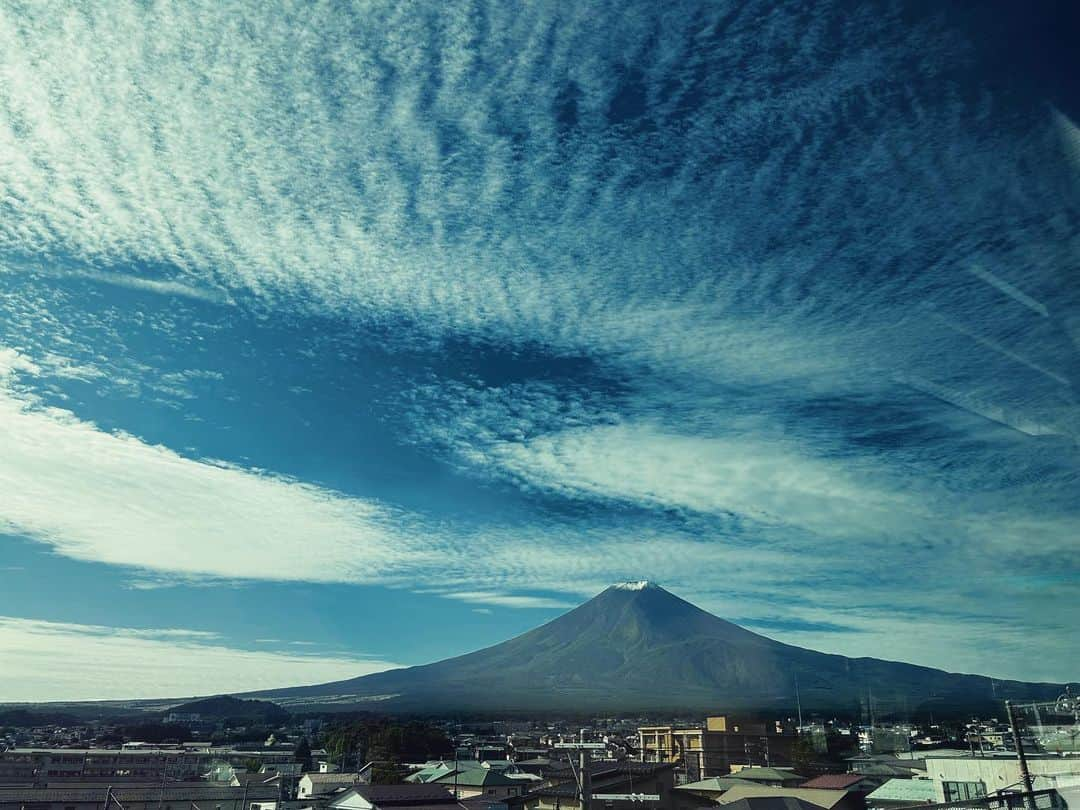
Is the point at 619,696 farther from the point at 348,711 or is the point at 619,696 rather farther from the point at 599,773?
the point at 599,773

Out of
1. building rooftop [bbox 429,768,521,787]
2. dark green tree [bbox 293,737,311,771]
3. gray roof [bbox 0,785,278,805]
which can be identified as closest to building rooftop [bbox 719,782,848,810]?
building rooftop [bbox 429,768,521,787]

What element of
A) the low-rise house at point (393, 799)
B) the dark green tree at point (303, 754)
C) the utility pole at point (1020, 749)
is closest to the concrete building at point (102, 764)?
the dark green tree at point (303, 754)

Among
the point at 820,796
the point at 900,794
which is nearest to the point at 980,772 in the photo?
the point at 900,794

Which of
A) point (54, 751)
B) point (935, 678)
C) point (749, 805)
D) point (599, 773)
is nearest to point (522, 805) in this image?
point (599, 773)

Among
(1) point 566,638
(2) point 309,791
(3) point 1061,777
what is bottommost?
(2) point 309,791

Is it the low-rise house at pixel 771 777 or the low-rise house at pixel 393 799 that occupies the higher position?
the low-rise house at pixel 771 777

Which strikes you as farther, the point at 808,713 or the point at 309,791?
the point at 808,713

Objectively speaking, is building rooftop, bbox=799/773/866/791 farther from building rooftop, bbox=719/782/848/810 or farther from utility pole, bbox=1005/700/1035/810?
utility pole, bbox=1005/700/1035/810

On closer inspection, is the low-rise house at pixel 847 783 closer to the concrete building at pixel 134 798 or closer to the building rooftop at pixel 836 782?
the building rooftop at pixel 836 782
